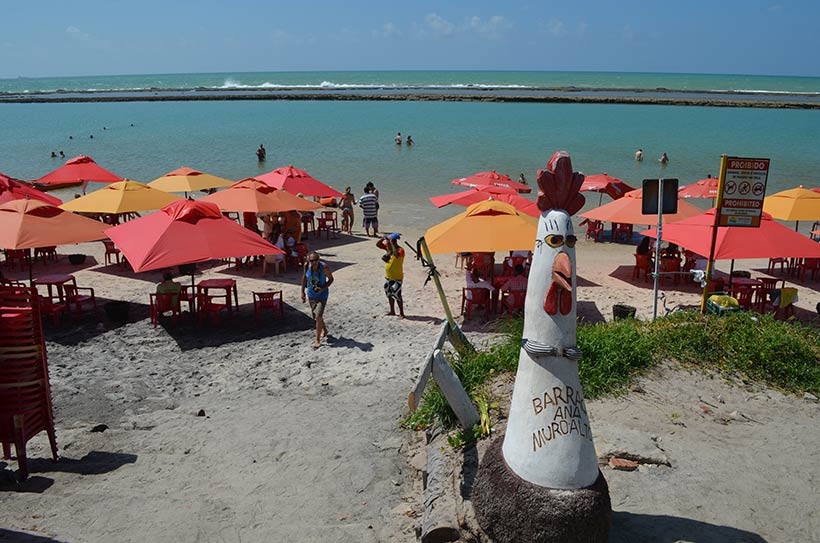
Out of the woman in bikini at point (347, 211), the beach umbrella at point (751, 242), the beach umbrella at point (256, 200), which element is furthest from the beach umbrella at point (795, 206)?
the beach umbrella at point (256, 200)

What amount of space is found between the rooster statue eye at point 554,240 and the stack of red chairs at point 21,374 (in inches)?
211

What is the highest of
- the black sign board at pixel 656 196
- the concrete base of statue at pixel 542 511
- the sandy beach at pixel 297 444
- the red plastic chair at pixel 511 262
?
the black sign board at pixel 656 196

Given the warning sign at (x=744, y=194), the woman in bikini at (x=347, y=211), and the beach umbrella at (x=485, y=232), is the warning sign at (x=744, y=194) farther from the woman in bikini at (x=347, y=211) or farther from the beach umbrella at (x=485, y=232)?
the woman in bikini at (x=347, y=211)

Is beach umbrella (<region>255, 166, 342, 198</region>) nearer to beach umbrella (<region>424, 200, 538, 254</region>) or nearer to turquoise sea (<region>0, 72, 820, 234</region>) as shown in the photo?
turquoise sea (<region>0, 72, 820, 234</region>)

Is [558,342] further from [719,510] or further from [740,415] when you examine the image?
[740,415]

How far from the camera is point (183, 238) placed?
35.4ft

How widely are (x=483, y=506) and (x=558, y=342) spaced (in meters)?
1.44

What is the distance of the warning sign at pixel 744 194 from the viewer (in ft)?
29.2

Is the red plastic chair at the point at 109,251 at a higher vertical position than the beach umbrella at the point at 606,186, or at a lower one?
lower

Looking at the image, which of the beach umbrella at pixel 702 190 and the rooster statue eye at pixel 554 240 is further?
the beach umbrella at pixel 702 190

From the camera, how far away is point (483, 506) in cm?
467

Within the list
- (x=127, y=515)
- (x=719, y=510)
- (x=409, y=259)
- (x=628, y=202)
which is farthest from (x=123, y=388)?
(x=628, y=202)

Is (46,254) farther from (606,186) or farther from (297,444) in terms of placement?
(606,186)

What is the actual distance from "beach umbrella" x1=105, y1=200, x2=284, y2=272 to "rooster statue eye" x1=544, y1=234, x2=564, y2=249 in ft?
25.1
